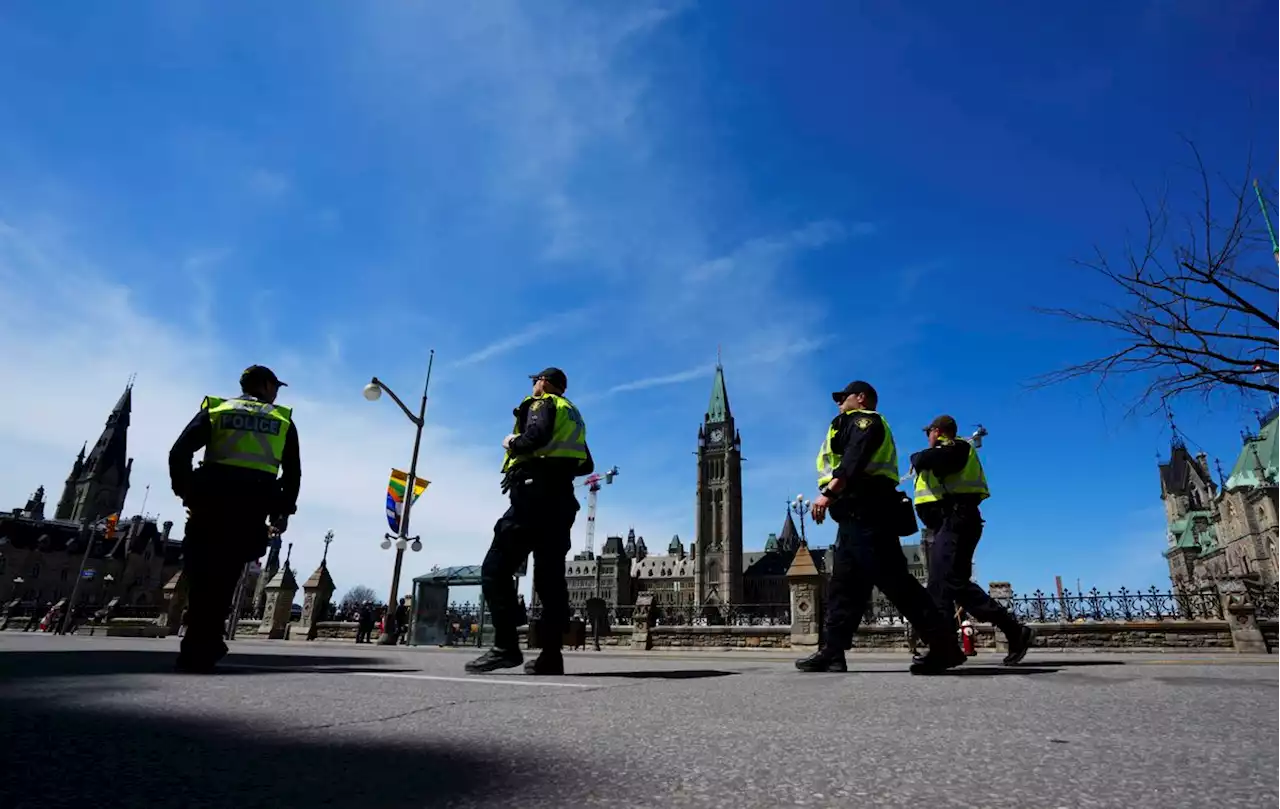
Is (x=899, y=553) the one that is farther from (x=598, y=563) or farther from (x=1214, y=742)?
(x=598, y=563)

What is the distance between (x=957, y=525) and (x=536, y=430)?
3.62 m

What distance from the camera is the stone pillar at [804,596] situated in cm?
1658

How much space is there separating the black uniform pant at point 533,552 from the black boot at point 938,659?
8.14 ft

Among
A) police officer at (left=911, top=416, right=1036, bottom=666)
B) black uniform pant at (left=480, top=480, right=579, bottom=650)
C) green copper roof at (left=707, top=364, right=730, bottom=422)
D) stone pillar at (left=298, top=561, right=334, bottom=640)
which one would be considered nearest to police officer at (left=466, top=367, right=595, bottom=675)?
black uniform pant at (left=480, top=480, right=579, bottom=650)

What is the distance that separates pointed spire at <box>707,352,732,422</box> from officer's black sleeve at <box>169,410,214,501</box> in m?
124

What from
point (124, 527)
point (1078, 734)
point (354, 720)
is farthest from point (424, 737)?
point (124, 527)

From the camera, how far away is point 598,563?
12925cm

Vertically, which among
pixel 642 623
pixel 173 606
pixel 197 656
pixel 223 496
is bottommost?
pixel 642 623

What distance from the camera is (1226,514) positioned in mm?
70188

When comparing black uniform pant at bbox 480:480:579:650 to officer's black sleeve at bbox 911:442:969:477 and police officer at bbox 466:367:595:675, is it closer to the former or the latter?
police officer at bbox 466:367:595:675

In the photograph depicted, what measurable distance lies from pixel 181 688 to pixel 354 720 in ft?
4.27

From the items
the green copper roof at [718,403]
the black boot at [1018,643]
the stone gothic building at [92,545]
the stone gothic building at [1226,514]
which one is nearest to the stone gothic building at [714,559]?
the green copper roof at [718,403]

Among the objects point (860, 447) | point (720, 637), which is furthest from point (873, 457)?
point (720, 637)

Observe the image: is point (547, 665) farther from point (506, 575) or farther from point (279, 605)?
point (279, 605)
